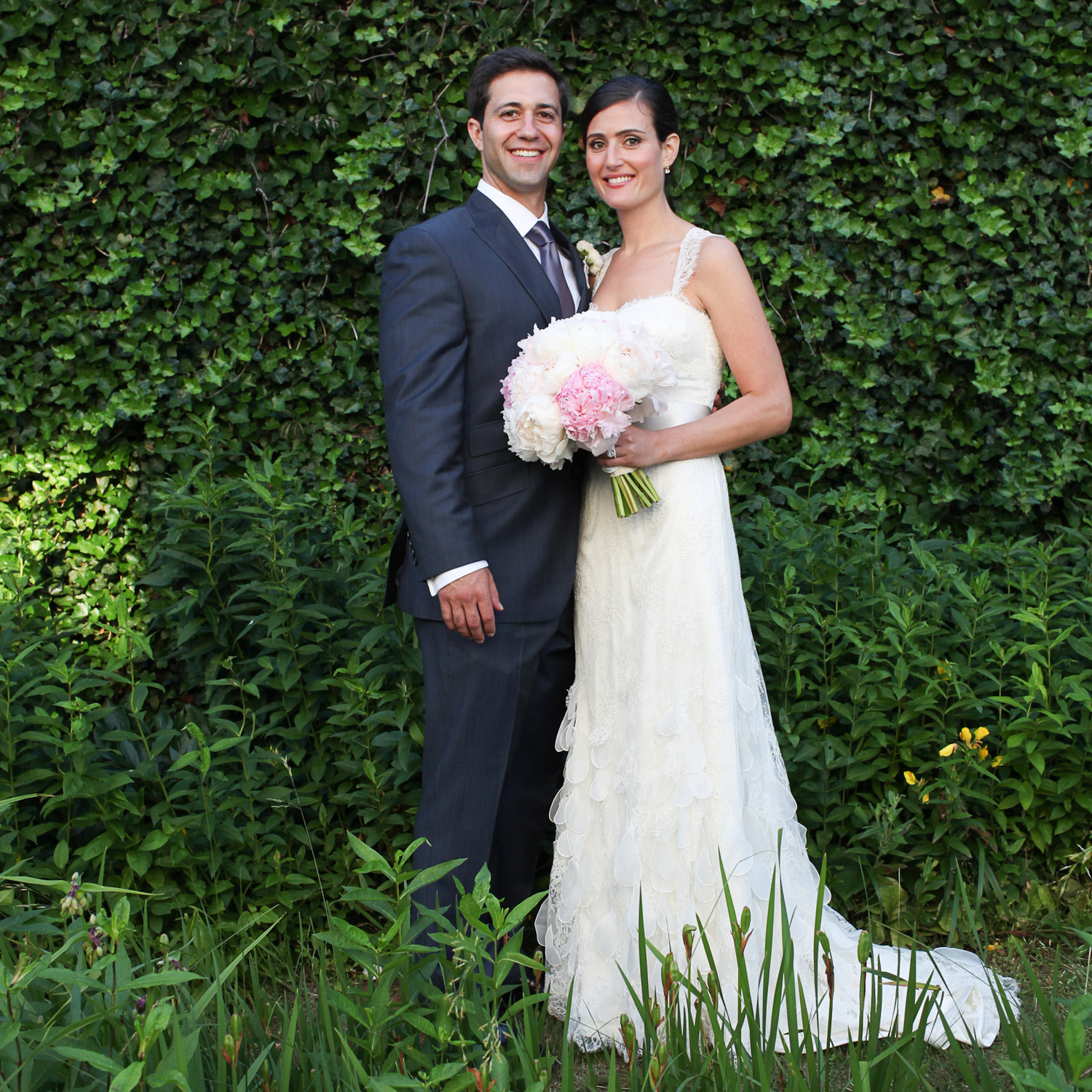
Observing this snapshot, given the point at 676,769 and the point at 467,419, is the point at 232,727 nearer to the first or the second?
the point at 467,419

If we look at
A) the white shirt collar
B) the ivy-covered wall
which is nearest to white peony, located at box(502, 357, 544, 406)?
the white shirt collar

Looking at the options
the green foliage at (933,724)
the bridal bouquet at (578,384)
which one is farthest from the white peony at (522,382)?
the green foliage at (933,724)

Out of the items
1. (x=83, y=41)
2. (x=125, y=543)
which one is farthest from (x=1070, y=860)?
(x=83, y=41)

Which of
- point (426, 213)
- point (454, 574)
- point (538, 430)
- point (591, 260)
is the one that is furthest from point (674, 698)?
point (426, 213)

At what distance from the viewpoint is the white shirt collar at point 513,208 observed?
283 centimetres

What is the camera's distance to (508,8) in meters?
4.24

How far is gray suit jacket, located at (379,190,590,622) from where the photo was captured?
8.45 ft

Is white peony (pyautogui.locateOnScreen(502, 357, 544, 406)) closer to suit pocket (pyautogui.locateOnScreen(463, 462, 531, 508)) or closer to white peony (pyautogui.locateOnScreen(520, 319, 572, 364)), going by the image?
white peony (pyautogui.locateOnScreen(520, 319, 572, 364))

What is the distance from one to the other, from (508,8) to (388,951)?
3.84 meters

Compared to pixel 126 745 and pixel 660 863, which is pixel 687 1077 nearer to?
pixel 660 863

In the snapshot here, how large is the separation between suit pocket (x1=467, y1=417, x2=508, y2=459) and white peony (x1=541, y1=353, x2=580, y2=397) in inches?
10.9

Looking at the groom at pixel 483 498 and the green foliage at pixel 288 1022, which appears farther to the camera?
the groom at pixel 483 498

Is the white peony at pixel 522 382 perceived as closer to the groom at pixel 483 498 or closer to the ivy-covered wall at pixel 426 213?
the groom at pixel 483 498

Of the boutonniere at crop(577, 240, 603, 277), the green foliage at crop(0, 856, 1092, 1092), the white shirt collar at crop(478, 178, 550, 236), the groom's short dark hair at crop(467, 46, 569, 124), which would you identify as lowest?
the green foliage at crop(0, 856, 1092, 1092)
